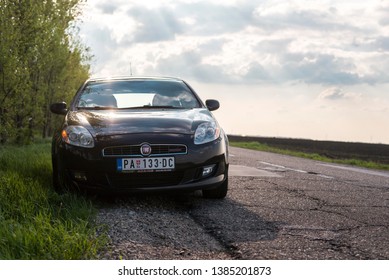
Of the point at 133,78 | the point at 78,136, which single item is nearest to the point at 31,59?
the point at 133,78

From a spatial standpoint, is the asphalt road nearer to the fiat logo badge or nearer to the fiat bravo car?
the fiat bravo car

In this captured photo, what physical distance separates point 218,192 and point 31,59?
41.7ft

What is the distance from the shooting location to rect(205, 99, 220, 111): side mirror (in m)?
6.80

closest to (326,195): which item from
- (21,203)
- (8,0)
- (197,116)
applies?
(197,116)

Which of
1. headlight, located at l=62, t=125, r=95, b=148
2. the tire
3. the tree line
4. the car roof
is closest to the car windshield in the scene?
the car roof

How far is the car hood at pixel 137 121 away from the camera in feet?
17.5

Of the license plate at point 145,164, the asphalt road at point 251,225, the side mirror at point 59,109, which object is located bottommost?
the asphalt road at point 251,225

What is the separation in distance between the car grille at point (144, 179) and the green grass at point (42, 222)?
0.37 meters

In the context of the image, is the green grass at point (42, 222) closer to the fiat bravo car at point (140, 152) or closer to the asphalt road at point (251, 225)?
the asphalt road at point (251, 225)

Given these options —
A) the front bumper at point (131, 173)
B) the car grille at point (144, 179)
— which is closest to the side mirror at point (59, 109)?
the front bumper at point (131, 173)

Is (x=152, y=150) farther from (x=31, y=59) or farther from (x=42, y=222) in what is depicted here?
(x=31, y=59)

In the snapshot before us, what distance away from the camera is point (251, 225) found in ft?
15.5

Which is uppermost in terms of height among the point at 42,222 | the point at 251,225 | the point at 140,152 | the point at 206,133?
the point at 206,133

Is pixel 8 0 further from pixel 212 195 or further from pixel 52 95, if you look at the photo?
pixel 212 195
